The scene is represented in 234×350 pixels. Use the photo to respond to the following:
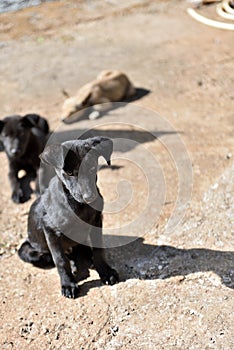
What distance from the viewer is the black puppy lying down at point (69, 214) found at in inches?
194

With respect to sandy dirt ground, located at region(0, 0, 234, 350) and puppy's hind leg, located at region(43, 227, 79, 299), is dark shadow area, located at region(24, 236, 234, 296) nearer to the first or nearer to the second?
sandy dirt ground, located at region(0, 0, 234, 350)

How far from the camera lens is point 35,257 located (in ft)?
20.5

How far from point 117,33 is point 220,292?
323 inches

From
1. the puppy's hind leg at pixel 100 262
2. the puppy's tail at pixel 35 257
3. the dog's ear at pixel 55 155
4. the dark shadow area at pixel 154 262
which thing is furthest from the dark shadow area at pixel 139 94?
the dog's ear at pixel 55 155

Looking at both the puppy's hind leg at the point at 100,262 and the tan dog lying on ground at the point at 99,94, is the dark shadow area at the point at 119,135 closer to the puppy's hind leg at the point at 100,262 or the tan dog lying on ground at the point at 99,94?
the tan dog lying on ground at the point at 99,94

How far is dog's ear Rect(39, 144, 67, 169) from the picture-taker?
494cm

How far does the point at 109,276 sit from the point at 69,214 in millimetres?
857

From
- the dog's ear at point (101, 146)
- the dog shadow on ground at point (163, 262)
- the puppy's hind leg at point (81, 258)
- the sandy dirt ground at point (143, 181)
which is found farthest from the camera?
the puppy's hind leg at point (81, 258)

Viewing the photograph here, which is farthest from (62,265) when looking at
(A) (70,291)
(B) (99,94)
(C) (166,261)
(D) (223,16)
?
(B) (99,94)

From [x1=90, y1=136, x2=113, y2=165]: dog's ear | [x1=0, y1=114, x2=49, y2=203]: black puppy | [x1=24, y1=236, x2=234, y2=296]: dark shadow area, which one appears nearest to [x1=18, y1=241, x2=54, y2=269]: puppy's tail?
[x1=24, y1=236, x2=234, y2=296]: dark shadow area

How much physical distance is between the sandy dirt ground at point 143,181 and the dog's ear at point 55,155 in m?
1.55

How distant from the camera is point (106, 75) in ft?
32.5

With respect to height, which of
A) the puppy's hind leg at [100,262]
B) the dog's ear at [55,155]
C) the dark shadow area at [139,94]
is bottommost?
the dark shadow area at [139,94]

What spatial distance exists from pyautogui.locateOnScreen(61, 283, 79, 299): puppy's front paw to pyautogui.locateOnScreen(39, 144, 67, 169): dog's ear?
141 centimetres
